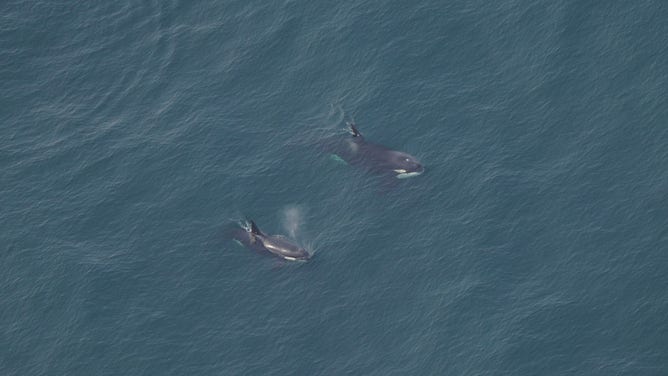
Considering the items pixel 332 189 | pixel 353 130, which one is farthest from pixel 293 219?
pixel 353 130

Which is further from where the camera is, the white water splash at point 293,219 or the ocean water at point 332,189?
the white water splash at point 293,219

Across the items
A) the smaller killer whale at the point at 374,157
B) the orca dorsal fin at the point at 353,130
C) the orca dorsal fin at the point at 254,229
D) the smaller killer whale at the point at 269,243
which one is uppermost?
the orca dorsal fin at the point at 353,130

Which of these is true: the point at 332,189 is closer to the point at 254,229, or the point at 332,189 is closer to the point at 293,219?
the point at 293,219

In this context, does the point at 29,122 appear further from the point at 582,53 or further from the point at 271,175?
the point at 582,53

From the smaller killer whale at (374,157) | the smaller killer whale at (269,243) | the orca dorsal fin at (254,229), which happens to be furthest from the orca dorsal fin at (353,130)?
the orca dorsal fin at (254,229)

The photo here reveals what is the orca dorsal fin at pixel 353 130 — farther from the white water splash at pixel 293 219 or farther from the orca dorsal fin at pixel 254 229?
the orca dorsal fin at pixel 254 229

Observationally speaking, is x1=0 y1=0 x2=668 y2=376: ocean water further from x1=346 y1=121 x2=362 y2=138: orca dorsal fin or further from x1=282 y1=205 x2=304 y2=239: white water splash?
x1=346 y1=121 x2=362 y2=138: orca dorsal fin

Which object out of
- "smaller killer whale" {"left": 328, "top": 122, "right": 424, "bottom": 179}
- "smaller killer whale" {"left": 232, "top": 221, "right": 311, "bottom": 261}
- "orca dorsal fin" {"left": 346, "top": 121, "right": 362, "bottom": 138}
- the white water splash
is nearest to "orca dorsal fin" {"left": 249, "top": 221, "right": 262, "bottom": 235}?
"smaller killer whale" {"left": 232, "top": 221, "right": 311, "bottom": 261}
